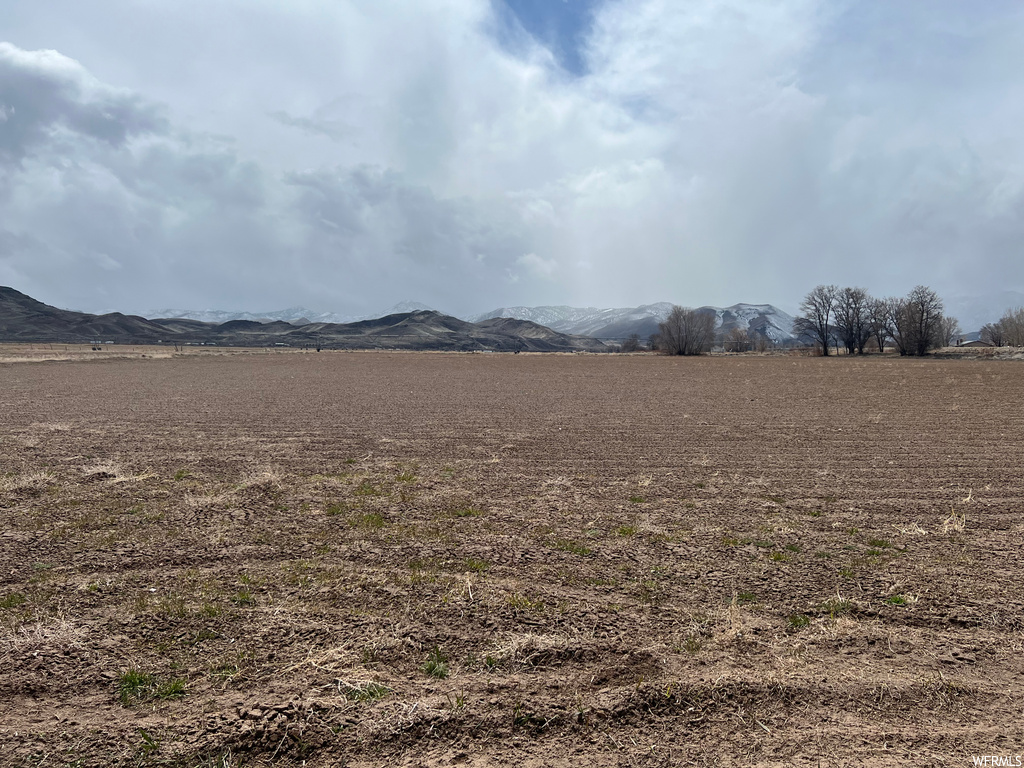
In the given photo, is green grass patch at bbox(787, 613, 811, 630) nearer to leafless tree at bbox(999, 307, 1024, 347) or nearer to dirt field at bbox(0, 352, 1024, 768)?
dirt field at bbox(0, 352, 1024, 768)

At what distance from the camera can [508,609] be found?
5.33 meters

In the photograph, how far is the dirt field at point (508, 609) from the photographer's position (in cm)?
368

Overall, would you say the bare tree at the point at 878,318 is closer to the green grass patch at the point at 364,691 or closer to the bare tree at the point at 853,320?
the bare tree at the point at 853,320

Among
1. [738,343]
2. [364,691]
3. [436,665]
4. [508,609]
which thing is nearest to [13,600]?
[364,691]

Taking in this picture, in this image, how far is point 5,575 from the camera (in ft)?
19.6

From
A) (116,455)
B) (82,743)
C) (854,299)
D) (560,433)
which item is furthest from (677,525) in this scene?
(854,299)

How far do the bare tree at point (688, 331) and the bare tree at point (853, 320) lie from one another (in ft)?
80.8

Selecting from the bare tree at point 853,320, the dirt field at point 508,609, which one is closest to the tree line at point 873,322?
the bare tree at point 853,320

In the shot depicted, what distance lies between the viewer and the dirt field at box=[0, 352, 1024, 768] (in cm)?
368

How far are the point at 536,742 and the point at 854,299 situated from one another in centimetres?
12157

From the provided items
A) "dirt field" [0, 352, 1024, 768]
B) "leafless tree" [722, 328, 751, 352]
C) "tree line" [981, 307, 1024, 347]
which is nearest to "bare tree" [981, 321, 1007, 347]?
"tree line" [981, 307, 1024, 347]

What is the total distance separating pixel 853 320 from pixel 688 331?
31.4 metres

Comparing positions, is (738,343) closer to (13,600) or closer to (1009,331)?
(1009,331)

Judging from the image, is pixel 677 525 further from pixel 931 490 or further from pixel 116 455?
pixel 116 455
